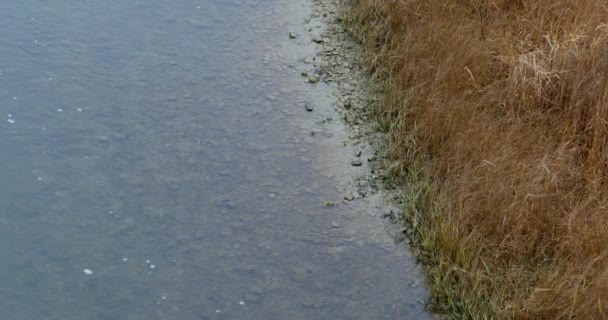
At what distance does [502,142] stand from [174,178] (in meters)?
1.48

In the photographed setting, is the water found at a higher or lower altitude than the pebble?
lower

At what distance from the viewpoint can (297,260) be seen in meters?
3.57

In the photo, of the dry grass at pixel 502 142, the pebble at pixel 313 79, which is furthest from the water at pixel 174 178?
the dry grass at pixel 502 142

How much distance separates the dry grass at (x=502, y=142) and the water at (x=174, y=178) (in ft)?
0.86

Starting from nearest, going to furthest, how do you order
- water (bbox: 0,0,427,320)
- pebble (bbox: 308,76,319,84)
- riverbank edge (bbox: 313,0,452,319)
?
water (bbox: 0,0,427,320) < riverbank edge (bbox: 313,0,452,319) < pebble (bbox: 308,76,319,84)

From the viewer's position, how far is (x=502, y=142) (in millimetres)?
3891

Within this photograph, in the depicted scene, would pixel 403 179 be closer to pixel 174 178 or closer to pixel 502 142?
pixel 502 142

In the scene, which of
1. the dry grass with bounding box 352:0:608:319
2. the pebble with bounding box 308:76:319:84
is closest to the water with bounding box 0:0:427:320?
the pebble with bounding box 308:76:319:84

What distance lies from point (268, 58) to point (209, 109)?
58 cm

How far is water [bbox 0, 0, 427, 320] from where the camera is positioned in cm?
335

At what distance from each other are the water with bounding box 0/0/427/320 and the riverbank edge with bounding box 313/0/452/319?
0.09m

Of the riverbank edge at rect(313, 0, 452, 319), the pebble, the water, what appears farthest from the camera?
the pebble

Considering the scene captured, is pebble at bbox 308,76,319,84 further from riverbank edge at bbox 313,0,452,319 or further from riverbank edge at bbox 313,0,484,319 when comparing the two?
riverbank edge at bbox 313,0,484,319

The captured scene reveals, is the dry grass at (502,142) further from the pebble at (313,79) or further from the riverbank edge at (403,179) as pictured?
the pebble at (313,79)
